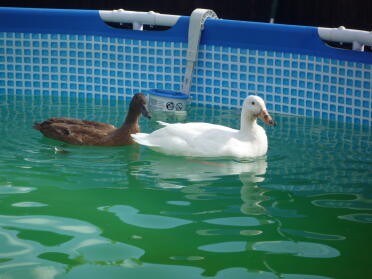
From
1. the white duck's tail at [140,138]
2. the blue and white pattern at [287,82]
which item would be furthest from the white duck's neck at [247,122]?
the blue and white pattern at [287,82]

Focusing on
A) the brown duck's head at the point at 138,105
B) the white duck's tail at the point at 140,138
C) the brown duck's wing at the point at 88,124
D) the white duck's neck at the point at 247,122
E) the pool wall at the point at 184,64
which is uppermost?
the pool wall at the point at 184,64

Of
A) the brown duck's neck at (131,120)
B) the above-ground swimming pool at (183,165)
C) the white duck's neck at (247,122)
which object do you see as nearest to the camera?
the above-ground swimming pool at (183,165)

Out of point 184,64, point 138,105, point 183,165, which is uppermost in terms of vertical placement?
point 184,64

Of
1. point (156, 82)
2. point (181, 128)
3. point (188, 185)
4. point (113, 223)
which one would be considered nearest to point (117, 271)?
point (113, 223)

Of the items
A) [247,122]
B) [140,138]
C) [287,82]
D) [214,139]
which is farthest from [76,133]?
[287,82]

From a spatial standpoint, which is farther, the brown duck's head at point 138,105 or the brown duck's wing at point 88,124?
the brown duck's head at point 138,105

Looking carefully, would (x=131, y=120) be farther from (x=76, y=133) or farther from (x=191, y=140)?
(x=191, y=140)

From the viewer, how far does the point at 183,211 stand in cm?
509

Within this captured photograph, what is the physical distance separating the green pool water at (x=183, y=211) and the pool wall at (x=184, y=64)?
0.95m

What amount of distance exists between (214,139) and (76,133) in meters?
1.28

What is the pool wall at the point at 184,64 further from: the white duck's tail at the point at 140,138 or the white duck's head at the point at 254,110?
the white duck's tail at the point at 140,138

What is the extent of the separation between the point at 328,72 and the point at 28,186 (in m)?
3.83

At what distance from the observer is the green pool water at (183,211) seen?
424cm

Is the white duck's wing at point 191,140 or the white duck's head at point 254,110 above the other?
the white duck's head at point 254,110
